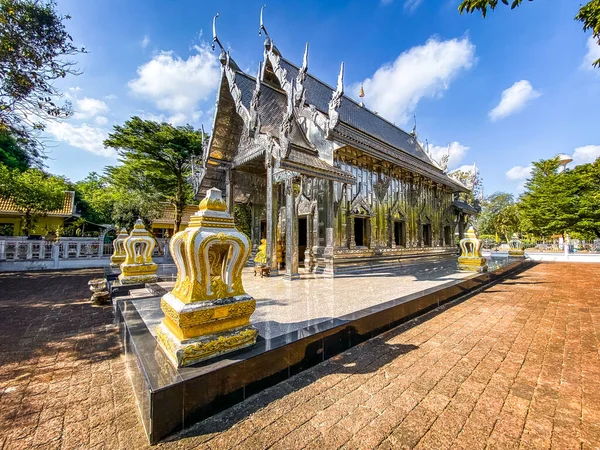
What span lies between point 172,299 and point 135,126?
18.6 m

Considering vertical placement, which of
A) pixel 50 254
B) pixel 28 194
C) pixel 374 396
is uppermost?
pixel 28 194

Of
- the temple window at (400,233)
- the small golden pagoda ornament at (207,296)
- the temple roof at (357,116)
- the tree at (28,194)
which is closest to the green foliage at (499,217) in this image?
the temple roof at (357,116)

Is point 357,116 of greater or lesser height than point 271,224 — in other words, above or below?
above

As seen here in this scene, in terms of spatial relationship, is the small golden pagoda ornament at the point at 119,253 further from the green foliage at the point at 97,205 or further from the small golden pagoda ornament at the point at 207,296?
the green foliage at the point at 97,205

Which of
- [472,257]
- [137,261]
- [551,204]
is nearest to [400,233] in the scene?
[472,257]

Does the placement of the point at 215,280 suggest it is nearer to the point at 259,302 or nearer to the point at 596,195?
the point at 259,302

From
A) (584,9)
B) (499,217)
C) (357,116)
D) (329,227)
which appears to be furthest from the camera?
(499,217)

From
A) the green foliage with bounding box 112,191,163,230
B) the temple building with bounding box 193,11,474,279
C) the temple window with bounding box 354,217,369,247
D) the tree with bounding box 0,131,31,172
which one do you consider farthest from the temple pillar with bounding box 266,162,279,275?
the tree with bounding box 0,131,31,172

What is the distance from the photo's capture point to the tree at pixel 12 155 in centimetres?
2164

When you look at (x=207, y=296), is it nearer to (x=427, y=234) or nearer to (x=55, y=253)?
(x=427, y=234)

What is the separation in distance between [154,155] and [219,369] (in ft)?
60.2

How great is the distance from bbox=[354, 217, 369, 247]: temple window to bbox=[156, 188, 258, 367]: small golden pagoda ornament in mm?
7669

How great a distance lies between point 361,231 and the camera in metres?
9.91

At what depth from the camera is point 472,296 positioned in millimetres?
5867
